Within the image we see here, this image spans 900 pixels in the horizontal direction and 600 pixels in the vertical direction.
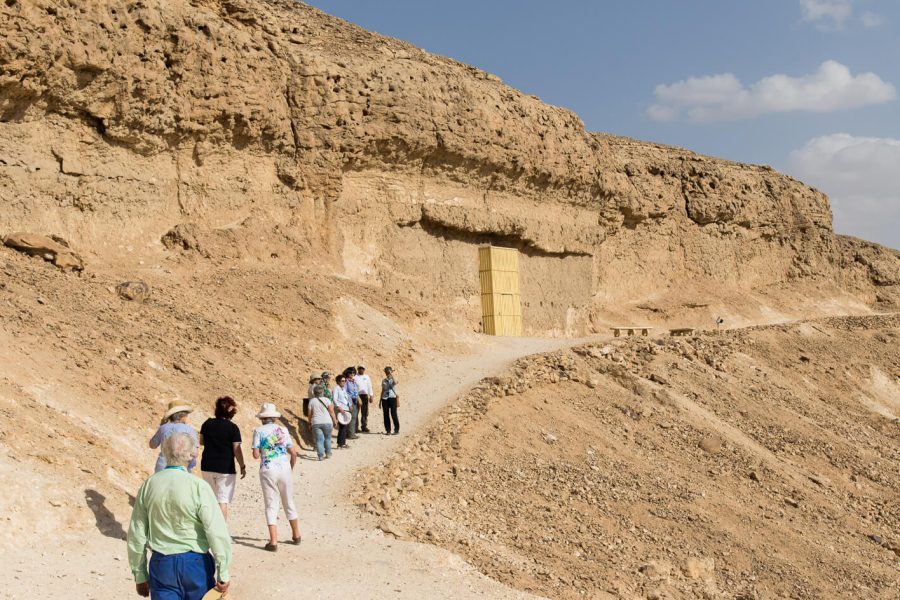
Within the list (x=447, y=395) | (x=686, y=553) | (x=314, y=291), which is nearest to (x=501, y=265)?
(x=314, y=291)

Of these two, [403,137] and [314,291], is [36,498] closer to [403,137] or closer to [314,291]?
[314,291]

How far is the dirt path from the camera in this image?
24.5 ft

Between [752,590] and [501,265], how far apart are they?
15.8 m

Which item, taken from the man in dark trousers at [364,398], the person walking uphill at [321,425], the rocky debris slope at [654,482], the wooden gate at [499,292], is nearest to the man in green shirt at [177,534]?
the rocky debris slope at [654,482]

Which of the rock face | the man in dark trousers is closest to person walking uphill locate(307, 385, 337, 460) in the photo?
the man in dark trousers

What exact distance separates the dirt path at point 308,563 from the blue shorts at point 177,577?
76.9 inches

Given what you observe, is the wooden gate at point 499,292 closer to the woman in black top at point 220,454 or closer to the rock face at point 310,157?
the rock face at point 310,157

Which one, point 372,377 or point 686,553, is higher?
point 372,377

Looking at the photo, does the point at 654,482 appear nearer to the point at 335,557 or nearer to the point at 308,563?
the point at 335,557

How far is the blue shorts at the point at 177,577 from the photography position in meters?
5.52

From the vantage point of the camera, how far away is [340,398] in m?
13.8

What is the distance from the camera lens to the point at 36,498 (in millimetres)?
8422

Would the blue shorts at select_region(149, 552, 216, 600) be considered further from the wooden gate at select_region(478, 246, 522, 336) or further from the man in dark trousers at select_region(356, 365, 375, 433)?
the wooden gate at select_region(478, 246, 522, 336)

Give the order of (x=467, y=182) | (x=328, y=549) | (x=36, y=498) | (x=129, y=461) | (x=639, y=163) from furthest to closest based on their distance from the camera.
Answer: (x=639, y=163)
(x=467, y=182)
(x=129, y=461)
(x=328, y=549)
(x=36, y=498)
